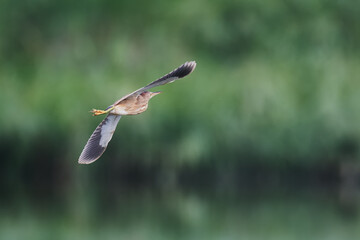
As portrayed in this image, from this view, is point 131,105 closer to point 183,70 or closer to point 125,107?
point 125,107

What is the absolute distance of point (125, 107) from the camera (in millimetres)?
5523

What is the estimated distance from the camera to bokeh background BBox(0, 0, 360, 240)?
16.1m

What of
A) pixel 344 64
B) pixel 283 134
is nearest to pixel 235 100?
pixel 283 134

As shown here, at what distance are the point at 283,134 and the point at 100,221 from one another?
4805mm

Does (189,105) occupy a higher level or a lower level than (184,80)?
lower

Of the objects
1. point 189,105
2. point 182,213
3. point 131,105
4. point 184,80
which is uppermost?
point 184,80

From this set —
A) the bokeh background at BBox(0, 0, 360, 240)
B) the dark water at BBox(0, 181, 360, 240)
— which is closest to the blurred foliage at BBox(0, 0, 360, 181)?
the bokeh background at BBox(0, 0, 360, 240)

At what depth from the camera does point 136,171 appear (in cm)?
1717

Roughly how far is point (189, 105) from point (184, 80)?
46 cm

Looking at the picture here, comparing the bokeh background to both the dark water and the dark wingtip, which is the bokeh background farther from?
the dark wingtip

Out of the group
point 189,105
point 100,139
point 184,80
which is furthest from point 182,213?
point 100,139

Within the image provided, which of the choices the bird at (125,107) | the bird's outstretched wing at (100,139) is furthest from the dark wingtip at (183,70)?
the bird's outstretched wing at (100,139)

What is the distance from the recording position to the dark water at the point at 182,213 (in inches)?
521

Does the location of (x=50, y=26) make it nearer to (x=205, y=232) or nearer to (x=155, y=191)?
(x=155, y=191)
